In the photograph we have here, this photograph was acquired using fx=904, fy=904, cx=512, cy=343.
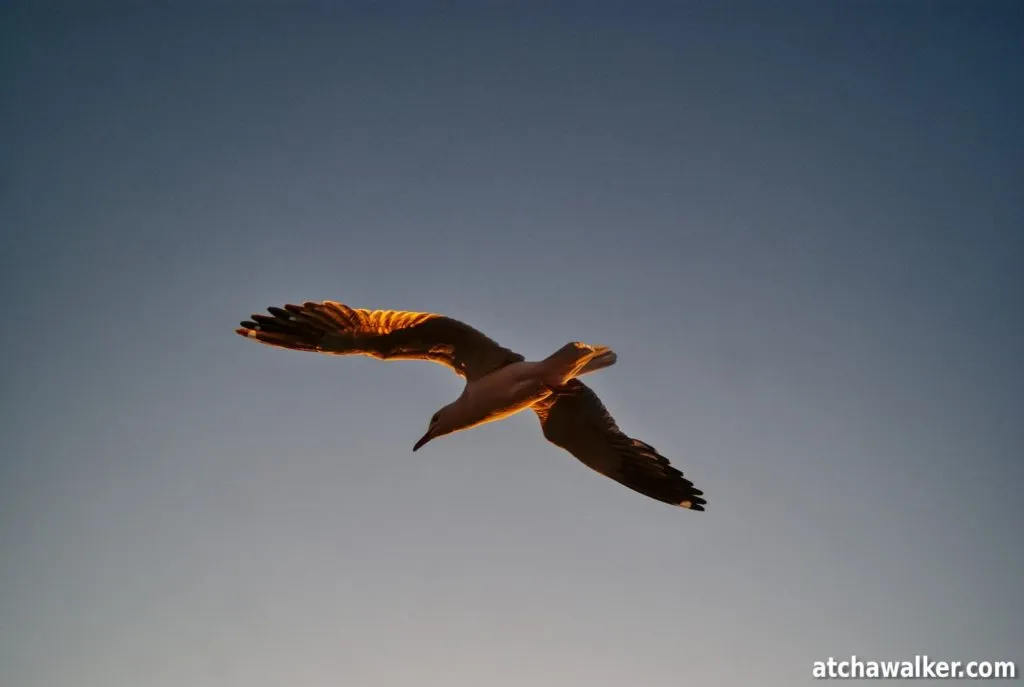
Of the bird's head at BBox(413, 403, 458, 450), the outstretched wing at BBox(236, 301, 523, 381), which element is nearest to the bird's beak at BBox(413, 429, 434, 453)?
the bird's head at BBox(413, 403, 458, 450)

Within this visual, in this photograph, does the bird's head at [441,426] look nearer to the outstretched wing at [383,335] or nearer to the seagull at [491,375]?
the seagull at [491,375]

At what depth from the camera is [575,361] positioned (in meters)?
7.35

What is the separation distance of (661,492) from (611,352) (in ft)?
4.77

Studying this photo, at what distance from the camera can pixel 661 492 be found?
815 centimetres

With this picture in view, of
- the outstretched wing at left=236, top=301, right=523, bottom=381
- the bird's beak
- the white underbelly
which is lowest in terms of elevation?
the bird's beak

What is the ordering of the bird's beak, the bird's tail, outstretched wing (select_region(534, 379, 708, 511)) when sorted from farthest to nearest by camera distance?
outstretched wing (select_region(534, 379, 708, 511)) → the bird's beak → the bird's tail

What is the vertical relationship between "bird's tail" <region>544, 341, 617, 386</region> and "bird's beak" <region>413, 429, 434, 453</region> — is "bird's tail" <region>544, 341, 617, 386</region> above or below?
above

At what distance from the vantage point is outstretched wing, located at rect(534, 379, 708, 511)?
805cm

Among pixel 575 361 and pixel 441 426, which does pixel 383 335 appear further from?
pixel 575 361

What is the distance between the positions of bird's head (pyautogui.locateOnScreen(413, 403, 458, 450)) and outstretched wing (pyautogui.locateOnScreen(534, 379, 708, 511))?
2.57 ft

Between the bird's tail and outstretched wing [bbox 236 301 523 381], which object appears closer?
the bird's tail

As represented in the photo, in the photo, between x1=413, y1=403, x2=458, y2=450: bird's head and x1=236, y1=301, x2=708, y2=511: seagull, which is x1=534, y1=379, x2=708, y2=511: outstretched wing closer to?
x1=236, y1=301, x2=708, y2=511: seagull

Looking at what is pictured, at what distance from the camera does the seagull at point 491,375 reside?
24.9 ft

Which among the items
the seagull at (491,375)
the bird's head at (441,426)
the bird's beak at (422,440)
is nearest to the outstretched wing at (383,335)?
the seagull at (491,375)
